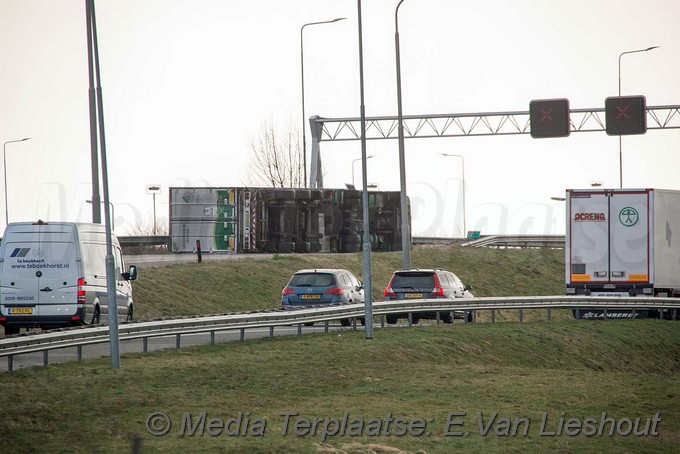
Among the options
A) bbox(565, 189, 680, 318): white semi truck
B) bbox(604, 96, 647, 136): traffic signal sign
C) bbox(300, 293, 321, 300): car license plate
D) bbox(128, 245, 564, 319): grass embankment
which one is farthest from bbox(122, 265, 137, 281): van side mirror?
bbox(604, 96, 647, 136): traffic signal sign

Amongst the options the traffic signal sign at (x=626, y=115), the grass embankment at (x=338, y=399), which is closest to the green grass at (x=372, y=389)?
the grass embankment at (x=338, y=399)

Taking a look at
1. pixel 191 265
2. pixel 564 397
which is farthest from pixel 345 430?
pixel 191 265

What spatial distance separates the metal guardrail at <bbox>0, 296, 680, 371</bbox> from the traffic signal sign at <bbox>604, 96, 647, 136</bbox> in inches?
199

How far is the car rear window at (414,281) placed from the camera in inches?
1308

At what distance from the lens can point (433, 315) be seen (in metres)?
34.3

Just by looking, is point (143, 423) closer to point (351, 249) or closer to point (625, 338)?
point (625, 338)

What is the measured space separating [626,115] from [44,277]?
1844 centimetres

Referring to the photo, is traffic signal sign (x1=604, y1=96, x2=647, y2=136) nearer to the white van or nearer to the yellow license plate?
the yellow license plate

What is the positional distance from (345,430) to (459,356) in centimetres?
1061

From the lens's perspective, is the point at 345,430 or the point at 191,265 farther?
the point at 191,265

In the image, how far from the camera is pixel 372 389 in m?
19.1

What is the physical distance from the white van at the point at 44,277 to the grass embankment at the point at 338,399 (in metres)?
4.35

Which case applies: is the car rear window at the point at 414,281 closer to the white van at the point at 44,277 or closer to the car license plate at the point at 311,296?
the car license plate at the point at 311,296

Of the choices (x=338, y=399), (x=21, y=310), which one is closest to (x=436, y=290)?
(x=21, y=310)
